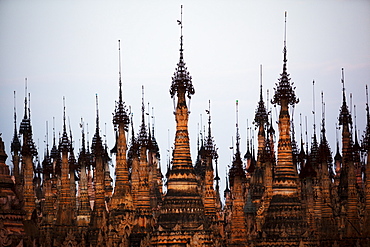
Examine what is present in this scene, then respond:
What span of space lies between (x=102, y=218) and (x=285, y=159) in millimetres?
16978

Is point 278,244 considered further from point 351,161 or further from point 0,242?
point 0,242

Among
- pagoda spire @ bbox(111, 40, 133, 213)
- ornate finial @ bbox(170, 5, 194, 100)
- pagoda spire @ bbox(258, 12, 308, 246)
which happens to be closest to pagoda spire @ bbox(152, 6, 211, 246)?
ornate finial @ bbox(170, 5, 194, 100)

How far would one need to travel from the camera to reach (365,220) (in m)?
53.3

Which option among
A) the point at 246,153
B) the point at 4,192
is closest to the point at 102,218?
the point at 246,153

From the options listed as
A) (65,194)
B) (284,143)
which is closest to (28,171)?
(65,194)

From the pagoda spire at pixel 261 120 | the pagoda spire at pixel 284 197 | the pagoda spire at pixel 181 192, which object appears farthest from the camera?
the pagoda spire at pixel 261 120

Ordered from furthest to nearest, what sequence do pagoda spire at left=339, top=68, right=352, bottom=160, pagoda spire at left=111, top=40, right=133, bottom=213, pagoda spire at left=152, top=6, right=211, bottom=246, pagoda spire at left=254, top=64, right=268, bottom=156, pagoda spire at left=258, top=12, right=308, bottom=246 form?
pagoda spire at left=254, top=64, right=268, bottom=156 < pagoda spire at left=339, top=68, right=352, bottom=160 < pagoda spire at left=111, top=40, right=133, bottom=213 < pagoda spire at left=258, top=12, right=308, bottom=246 < pagoda spire at left=152, top=6, right=211, bottom=246

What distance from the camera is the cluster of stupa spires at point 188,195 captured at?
44469mm

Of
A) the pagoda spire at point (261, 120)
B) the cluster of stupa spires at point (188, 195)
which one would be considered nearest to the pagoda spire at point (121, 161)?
the cluster of stupa spires at point (188, 195)

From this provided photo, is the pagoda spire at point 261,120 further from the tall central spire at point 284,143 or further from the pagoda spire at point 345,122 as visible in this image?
the tall central spire at point 284,143

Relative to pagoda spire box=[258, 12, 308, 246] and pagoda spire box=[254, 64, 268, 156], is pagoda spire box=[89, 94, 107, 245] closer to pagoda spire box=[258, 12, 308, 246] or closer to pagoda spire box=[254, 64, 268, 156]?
pagoda spire box=[254, 64, 268, 156]

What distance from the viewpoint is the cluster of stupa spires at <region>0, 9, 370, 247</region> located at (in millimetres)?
44469

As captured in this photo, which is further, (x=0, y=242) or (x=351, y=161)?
(x=351, y=161)

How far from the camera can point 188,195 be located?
44.7 metres
